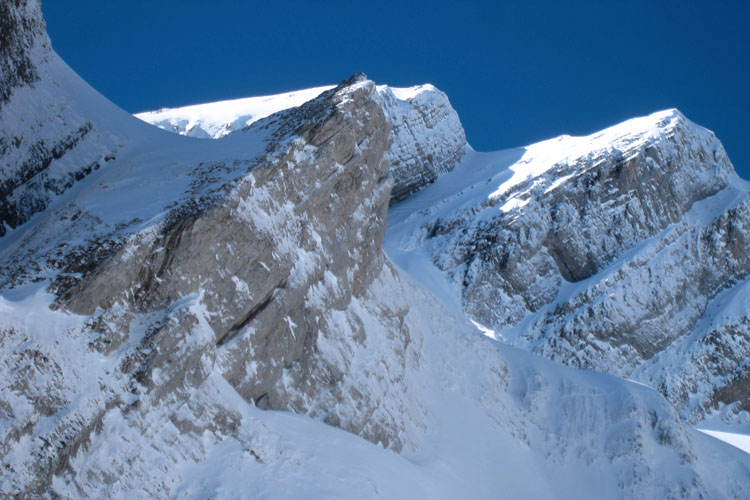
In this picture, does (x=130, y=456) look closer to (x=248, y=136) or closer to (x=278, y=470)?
(x=278, y=470)

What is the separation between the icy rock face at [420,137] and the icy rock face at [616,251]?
13.4 m

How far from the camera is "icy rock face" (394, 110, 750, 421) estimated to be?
7738 centimetres

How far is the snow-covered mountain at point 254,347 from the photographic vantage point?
1051 inches

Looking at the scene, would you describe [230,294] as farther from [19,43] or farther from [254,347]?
[19,43]

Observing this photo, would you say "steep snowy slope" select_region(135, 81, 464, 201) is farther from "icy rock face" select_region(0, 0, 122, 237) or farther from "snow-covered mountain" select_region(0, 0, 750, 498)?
"icy rock face" select_region(0, 0, 122, 237)

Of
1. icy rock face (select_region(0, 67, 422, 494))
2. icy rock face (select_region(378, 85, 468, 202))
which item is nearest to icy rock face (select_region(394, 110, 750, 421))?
icy rock face (select_region(378, 85, 468, 202))

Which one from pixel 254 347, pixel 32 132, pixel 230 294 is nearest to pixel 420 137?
pixel 32 132

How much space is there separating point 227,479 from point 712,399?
191ft

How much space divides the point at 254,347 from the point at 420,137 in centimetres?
8090

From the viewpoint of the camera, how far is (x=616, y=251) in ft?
276

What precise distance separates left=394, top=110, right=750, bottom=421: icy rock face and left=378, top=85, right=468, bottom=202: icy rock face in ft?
43.9

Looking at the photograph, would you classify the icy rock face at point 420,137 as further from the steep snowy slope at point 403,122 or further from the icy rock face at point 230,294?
the icy rock face at point 230,294

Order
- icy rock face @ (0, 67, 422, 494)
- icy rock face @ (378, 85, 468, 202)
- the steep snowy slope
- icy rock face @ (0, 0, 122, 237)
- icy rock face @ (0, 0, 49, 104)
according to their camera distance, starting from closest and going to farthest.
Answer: icy rock face @ (0, 67, 422, 494) < icy rock face @ (0, 0, 122, 237) < icy rock face @ (0, 0, 49, 104) < the steep snowy slope < icy rock face @ (378, 85, 468, 202)

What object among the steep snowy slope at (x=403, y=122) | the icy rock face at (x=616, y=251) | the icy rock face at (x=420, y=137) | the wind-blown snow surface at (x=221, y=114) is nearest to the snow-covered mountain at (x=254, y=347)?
the icy rock face at (x=616, y=251)
